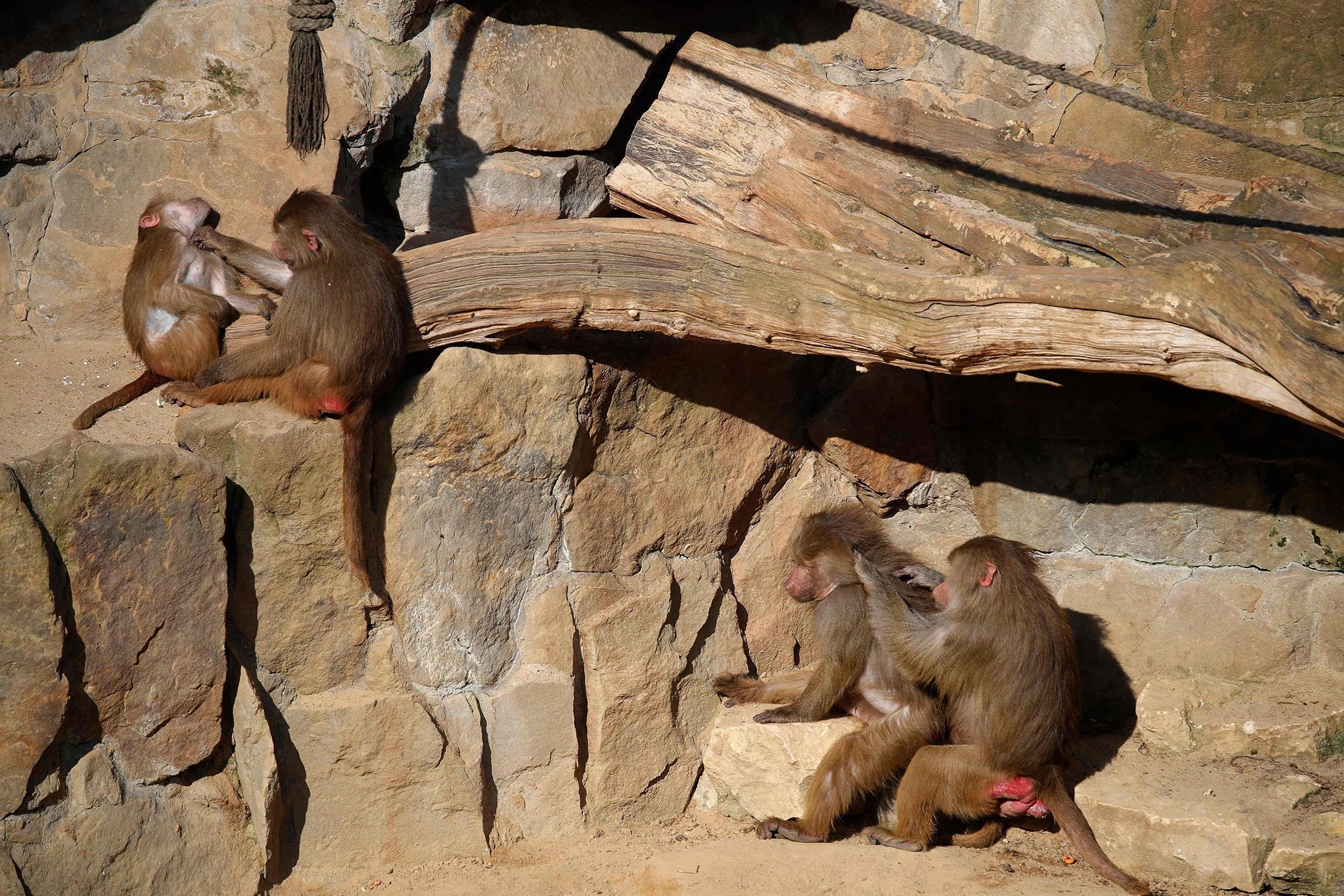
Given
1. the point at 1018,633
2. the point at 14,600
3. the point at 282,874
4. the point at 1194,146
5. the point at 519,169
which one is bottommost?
the point at 282,874

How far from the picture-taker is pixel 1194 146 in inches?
184

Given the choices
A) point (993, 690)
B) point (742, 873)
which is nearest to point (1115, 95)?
point (993, 690)

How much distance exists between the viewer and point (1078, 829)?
4.10m

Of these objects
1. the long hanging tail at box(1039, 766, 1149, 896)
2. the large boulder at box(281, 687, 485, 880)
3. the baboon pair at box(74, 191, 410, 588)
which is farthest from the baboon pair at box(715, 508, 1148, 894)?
the baboon pair at box(74, 191, 410, 588)

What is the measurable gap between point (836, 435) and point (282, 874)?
9.85ft

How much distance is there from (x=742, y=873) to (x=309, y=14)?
3.67 metres

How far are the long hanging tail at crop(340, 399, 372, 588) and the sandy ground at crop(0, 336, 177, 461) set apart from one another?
2.19ft

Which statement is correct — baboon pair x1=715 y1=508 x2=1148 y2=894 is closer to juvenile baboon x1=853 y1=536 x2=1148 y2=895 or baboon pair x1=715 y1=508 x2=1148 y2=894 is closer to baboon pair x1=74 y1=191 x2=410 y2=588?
juvenile baboon x1=853 y1=536 x2=1148 y2=895

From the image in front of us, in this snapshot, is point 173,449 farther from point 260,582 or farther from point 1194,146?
point 1194,146

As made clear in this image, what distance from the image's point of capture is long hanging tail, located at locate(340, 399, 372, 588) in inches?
158

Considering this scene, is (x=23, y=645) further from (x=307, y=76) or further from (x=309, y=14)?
(x=309, y=14)

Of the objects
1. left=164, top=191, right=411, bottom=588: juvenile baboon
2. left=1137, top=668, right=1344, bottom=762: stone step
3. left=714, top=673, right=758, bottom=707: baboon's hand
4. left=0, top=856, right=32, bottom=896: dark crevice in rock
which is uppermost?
left=164, top=191, right=411, bottom=588: juvenile baboon

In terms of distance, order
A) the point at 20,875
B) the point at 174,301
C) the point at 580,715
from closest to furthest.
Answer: the point at 20,875, the point at 174,301, the point at 580,715

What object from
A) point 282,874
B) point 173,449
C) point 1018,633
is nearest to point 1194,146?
point 1018,633
